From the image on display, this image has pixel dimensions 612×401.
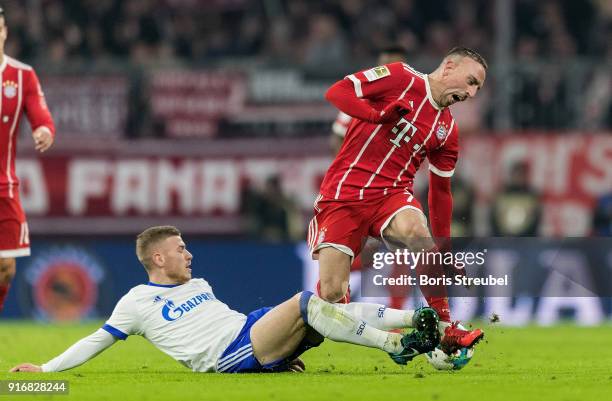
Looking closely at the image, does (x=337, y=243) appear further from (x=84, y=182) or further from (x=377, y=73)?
(x=84, y=182)

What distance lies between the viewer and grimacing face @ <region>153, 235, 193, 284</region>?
8.51m

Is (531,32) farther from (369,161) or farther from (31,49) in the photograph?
(369,161)

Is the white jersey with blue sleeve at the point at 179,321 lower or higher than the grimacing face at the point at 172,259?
lower

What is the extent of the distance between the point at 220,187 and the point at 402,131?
9370 mm

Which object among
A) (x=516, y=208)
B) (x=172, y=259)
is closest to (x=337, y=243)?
(x=172, y=259)

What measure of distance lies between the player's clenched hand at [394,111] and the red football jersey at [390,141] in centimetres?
7

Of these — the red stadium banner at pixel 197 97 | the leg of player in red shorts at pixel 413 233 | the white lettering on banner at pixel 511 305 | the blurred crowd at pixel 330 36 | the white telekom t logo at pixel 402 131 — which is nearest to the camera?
the leg of player in red shorts at pixel 413 233

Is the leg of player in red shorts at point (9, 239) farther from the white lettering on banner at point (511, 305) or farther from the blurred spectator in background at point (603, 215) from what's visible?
the blurred spectator in background at point (603, 215)

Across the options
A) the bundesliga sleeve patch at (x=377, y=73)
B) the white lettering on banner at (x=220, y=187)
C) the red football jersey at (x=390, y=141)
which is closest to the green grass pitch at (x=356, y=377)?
the red football jersey at (x=390, y=141)

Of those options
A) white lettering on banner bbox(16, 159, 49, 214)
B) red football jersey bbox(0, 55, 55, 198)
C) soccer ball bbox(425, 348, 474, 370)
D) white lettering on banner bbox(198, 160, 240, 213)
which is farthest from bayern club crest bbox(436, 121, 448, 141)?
white lettering on banner bbox(16, 159, 49, 214)

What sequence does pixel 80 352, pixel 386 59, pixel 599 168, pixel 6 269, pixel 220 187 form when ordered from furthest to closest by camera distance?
pixel 220 187 → pixel 599 168 → pixel 386 59 → pixel 6 269 → pixel 80 352

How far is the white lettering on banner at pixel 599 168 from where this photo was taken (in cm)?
1698

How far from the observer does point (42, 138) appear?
1021cm

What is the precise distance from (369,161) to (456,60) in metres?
0.84
